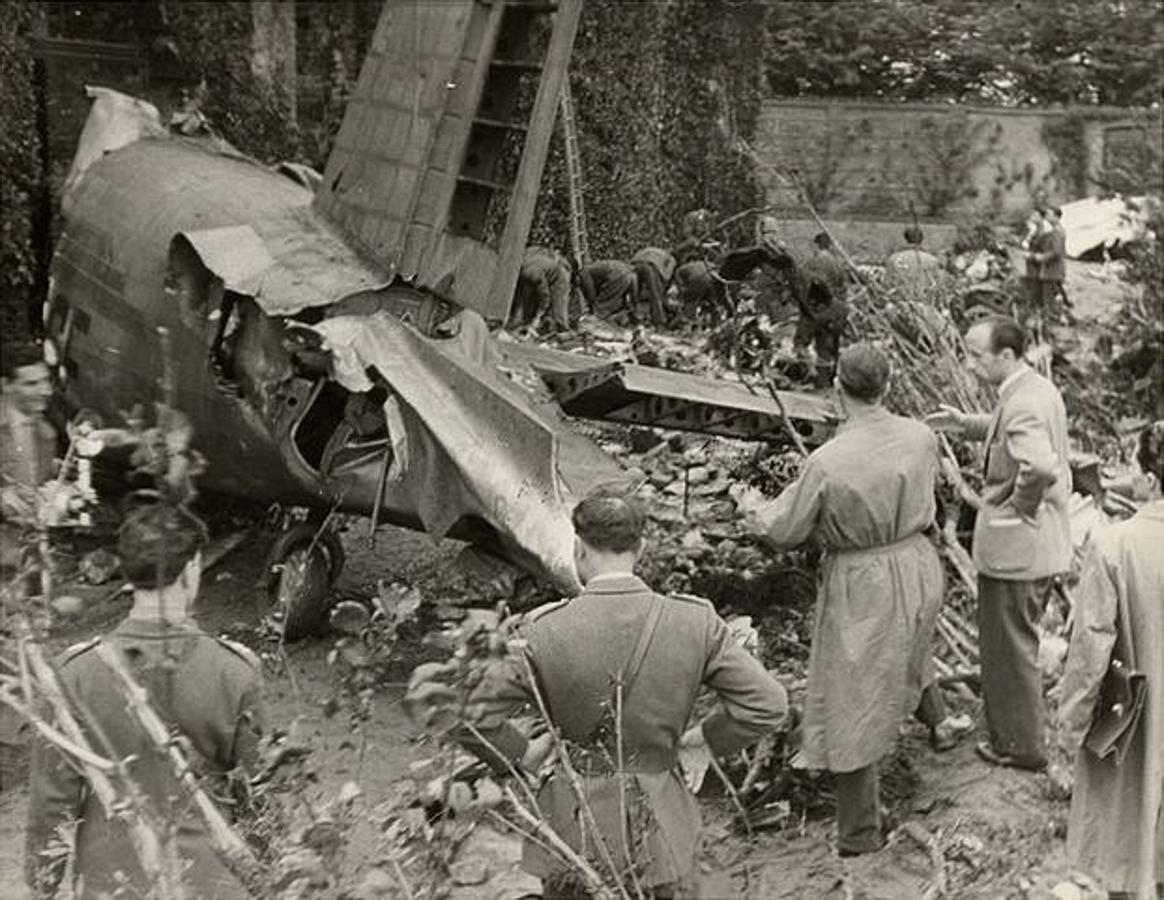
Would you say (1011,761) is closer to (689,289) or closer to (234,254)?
(234,254)

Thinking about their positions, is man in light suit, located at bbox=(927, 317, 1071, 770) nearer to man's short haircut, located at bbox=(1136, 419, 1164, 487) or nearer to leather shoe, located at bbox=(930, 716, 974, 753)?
leather shoe, located at bbox=(930, 716, 974, 753)

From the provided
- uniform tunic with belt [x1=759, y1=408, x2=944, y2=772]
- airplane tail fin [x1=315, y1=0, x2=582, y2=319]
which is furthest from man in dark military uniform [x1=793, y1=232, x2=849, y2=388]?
uniform tunic with belt [x1=759, y1=408, x2=944, y2=772]

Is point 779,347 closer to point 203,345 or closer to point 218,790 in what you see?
point 203,345

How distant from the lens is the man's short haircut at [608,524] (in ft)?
13.8

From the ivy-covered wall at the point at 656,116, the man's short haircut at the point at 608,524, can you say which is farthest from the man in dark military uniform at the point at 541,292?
the man's short haircut at the point at 608,524

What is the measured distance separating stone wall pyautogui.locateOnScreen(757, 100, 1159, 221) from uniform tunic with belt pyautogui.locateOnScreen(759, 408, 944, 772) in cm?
2632

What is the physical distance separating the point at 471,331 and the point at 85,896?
530 centimetres

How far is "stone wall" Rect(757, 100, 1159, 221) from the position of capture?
32.1 m

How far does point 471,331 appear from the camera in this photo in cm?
899

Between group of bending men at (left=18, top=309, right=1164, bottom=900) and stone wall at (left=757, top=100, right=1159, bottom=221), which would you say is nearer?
group of bending men at (left=18, top=309, right=1164, bottom=900)

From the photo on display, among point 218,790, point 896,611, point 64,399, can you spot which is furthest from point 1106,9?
point 218,790

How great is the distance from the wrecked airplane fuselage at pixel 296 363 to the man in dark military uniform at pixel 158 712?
11.6 ft

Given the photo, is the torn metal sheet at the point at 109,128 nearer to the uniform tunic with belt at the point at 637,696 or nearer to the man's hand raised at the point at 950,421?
the man's hand raised at the point at 950,421

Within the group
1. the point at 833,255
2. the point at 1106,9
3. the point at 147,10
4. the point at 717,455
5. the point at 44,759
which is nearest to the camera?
the point at 44,759
